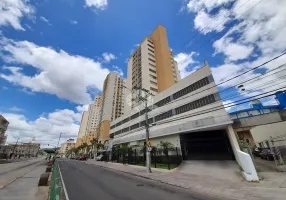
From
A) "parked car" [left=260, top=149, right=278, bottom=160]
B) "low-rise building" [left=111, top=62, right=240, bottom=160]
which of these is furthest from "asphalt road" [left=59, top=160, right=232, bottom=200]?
"parked car" [left=260, top=149, right=278, bottom=160]

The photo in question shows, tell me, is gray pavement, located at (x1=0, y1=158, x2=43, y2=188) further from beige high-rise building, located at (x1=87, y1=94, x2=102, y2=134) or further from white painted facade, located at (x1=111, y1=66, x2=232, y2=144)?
beige high-rise building, located at (x1=87, y1=94, x2=102, y2=134)

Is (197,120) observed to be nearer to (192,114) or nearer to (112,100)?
(192,114)

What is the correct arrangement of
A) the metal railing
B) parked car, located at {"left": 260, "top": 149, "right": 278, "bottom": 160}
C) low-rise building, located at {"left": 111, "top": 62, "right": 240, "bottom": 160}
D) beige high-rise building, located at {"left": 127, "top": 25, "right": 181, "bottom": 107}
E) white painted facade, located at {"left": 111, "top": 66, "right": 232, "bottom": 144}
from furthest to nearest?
beige high-rise building, located at {"left": 127, "top": 25, "right": 181, "bottom": 107} < low-rise building, located at {"left": 111, "top": 62, "right": 240, "bottom": 160} < parked car, located at {"left": 260, "top": 149, "right": 278, "bottom": 160} < white painted facade, located at {"left": 111, "top": 66, "right": 232, "bottom": 144} < the metal railing

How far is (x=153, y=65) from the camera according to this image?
60.8 meters

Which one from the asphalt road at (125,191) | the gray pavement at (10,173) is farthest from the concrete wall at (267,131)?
the gray pavement at (10,173)

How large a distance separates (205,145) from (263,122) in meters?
9.76

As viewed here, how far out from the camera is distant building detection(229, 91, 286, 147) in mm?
15406

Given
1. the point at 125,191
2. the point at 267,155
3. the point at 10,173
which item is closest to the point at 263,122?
the point at 267,155

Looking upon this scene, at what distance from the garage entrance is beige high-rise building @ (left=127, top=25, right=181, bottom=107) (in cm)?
2929

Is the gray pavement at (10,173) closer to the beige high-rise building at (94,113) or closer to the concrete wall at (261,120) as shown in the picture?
the concrete wall at (261,120)

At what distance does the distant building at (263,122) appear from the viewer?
607 inches

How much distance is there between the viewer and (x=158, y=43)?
62812mm

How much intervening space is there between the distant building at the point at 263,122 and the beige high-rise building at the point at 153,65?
2851 centimetres

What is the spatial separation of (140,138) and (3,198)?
26.4 m
